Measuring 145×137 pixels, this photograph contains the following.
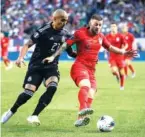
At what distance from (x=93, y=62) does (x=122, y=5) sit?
102 feet

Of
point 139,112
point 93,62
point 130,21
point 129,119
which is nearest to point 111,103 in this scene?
point 139,112

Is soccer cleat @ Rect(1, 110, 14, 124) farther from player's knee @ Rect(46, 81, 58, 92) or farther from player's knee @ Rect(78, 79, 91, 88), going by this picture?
player's knee @ Rect(78, 79, 91, 88)

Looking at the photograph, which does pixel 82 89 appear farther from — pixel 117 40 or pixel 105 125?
pixel 117 40

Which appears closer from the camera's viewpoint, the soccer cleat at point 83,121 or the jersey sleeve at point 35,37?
the soccer cleat at point 83,121

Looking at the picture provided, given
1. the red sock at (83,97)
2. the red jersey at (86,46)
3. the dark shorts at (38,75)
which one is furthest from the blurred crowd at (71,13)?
the red sock at (83,97)

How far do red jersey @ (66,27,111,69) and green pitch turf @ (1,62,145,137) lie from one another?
128cm

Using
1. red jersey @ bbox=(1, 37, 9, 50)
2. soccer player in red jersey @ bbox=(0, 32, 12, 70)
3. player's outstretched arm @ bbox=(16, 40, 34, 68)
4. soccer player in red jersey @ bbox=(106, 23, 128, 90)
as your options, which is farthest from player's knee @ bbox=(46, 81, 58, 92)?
red jersey @ bbox=(1, 37, 9, 50)

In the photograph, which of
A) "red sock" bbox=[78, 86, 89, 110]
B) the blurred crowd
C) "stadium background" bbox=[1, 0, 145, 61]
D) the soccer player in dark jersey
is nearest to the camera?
"red sock" bbox=[78, 86, 89, 110]

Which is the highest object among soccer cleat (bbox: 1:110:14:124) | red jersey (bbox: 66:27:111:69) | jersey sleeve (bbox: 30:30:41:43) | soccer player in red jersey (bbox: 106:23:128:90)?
jersey sleeve (bbox: 30:30:41:43)

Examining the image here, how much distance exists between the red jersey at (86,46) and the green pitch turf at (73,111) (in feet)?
4.21

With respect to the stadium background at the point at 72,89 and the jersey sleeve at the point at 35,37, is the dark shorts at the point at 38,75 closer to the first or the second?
the jersey sleeve at the point at 35,37

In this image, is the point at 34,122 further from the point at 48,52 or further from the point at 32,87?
the point at 48,52

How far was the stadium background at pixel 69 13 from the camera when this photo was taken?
39656mm

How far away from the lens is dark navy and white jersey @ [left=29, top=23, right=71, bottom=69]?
10836 mm
